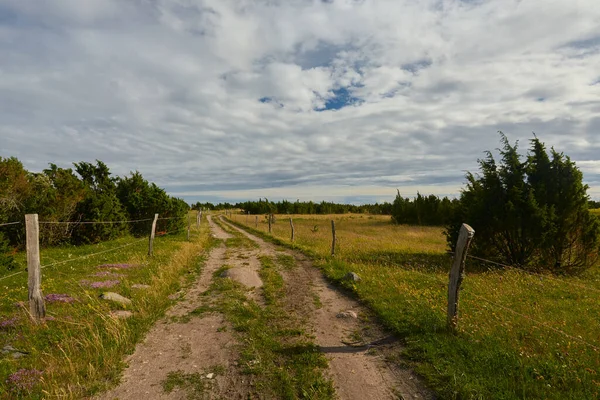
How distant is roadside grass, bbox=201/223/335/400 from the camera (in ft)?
15.5

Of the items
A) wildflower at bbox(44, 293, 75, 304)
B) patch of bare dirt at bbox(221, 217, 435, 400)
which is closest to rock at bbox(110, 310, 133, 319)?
wildflower at bbox(44, 293, 75, 304)

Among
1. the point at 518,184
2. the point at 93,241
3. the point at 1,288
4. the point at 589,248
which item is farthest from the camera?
the point at 93,241

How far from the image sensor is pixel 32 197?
58.7ft

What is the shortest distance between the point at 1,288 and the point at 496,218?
19.0 meters

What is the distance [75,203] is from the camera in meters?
20.8

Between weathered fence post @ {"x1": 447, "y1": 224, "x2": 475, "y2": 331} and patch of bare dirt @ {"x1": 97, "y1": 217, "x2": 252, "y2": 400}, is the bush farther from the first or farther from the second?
patch of bare dirt @ {"x1": 97, "y1": 217, "x2": 252, "y2": 400}

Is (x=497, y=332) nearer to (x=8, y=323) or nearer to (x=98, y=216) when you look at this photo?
(x=8, y=323)

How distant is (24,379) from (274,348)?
3.93 m

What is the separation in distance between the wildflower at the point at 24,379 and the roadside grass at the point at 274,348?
312cm

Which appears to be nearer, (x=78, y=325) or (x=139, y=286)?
(x=78, y=325)

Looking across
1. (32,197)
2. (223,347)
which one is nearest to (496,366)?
(223,347)

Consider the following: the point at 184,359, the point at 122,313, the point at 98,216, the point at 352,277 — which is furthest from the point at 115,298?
the point at 98,216

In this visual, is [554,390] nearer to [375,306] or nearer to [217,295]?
[375,306]

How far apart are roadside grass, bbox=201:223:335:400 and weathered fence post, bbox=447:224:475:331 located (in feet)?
9.87
